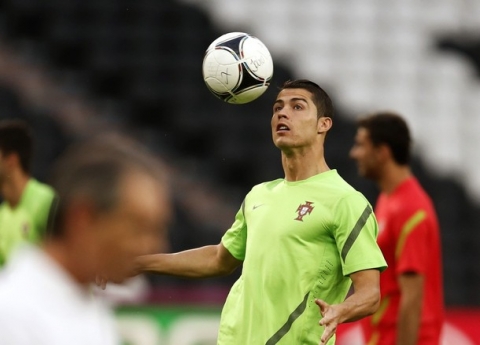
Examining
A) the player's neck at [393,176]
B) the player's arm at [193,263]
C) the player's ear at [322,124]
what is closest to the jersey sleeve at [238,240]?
the player's arm at [193,263]

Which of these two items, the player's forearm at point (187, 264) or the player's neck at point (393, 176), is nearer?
the player's forearm at point (187, 264)

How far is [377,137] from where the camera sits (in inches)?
264

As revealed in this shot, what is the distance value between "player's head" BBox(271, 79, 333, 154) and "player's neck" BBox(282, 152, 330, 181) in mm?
43

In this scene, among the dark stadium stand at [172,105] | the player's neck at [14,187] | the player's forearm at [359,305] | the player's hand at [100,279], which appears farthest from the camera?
the dark stadium stand at [172,105]

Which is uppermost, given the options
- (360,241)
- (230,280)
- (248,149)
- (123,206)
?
(123,206)

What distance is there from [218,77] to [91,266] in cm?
331

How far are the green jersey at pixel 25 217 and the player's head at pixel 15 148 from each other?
0.18 m

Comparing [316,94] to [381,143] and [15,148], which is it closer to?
[381,143]

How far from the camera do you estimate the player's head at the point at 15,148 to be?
720 centimetres

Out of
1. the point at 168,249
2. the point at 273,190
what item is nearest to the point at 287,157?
the point at 273,190

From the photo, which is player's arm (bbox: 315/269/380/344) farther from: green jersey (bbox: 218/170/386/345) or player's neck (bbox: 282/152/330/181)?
player's neck (bbox: 282/152/330/181)

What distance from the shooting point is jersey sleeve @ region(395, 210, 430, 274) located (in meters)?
6.15

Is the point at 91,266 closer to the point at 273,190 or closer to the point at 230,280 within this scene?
the point at 273,190

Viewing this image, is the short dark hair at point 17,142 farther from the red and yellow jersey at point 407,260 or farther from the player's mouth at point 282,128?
the player's mouth at point 282,128
